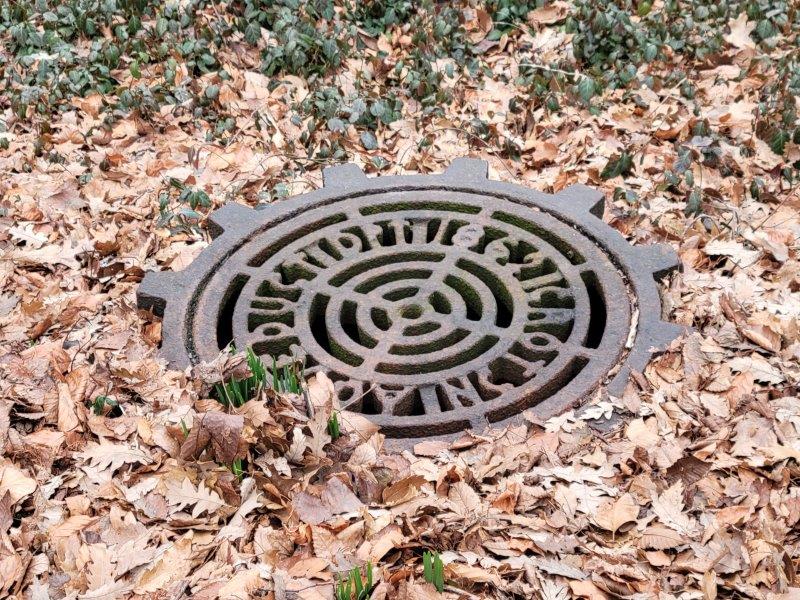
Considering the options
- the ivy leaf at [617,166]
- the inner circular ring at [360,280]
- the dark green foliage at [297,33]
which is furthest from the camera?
the dark green foliage at [297,33]

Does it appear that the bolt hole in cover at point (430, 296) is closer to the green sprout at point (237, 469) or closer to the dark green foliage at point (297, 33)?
the green sprout at point (237, 469)

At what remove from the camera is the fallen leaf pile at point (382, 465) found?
2.14 meters

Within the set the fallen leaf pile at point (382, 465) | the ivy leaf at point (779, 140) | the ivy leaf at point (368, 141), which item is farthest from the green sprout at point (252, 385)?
the ivy leaf at point (779, 140)

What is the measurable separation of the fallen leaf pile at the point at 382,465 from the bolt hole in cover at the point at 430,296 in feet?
0.33

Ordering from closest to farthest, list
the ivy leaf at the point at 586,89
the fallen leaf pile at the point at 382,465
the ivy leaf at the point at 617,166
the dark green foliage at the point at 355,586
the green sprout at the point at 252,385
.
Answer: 1. the dark green foliage at the point at 355,586
2. the fallen leaf pile at the point at 382,465
3. the green sprout at the point at 252,385
4. the ivy leaf at the point at 617,166
5. the ivy leaf at the point at 586,89

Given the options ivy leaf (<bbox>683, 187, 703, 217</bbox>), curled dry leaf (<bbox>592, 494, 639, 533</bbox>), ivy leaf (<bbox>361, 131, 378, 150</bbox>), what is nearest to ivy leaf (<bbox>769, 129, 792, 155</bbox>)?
ivy leaf (<bbox>683, 187, 703, 217</bbox>)

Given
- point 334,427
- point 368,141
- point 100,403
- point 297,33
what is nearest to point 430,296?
point 334,427

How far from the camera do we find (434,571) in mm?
2016

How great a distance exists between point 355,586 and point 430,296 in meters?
1.24

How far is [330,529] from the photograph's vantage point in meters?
2.23

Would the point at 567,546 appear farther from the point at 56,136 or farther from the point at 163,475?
the point at 56,136

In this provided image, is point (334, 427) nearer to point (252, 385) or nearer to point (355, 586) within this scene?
point (252, 385)

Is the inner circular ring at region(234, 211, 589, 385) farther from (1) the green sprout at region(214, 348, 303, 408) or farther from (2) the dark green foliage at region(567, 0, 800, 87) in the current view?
(2) the dark green foliage at region(567, 0, 800, 87)

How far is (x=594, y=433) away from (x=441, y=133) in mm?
1903
